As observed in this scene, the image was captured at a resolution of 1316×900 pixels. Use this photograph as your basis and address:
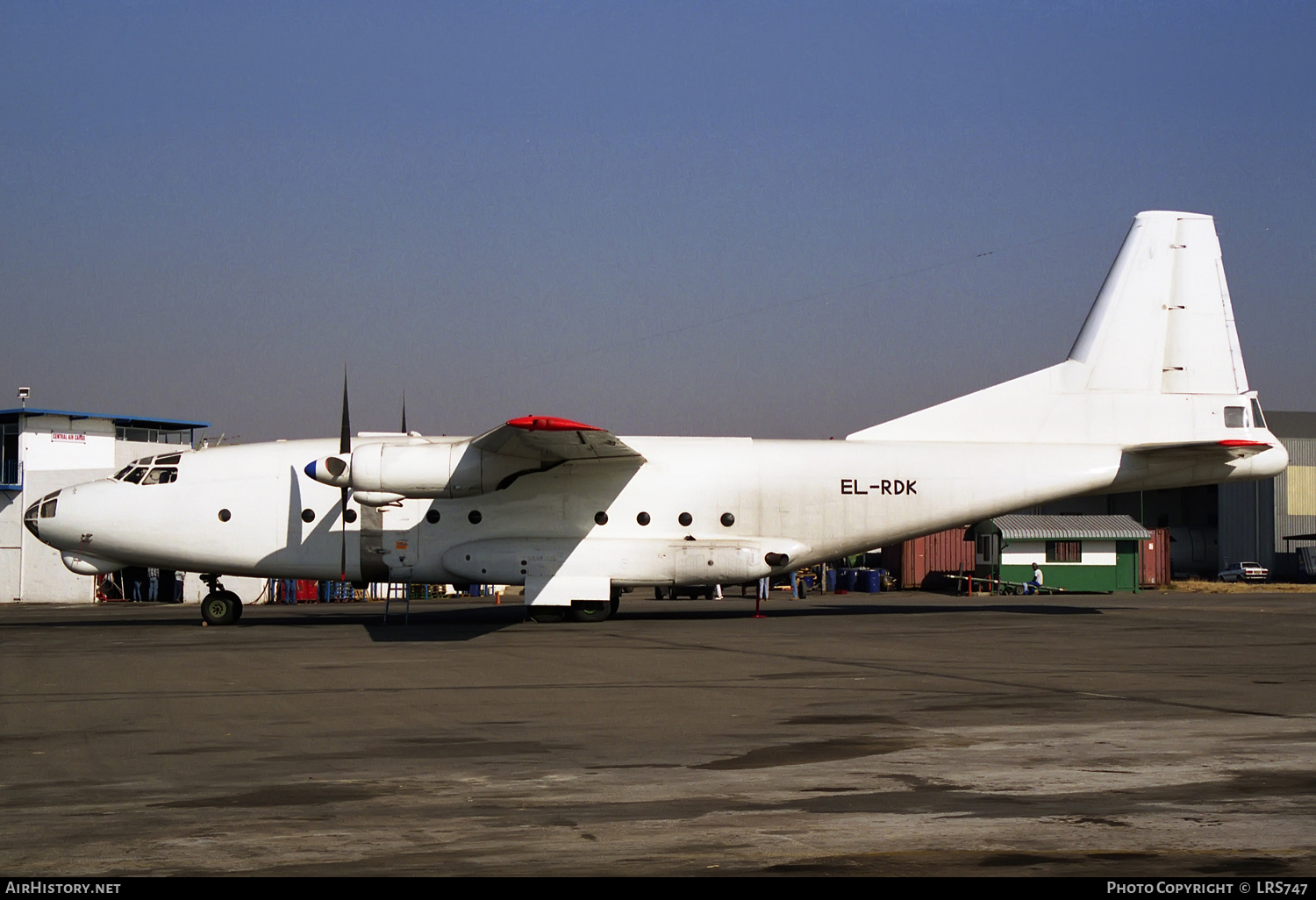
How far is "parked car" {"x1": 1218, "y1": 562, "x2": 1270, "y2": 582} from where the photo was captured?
57156mm

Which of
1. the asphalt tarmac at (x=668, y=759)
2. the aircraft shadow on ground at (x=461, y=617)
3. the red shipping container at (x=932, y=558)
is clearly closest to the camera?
the asphalt tarmac at (x=668, y=759)

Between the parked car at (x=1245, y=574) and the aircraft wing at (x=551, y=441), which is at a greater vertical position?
the aircraft wing at (x=551, y=441)

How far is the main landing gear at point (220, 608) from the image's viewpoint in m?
23.6

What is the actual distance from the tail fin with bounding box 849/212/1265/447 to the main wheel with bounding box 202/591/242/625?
17489 mm

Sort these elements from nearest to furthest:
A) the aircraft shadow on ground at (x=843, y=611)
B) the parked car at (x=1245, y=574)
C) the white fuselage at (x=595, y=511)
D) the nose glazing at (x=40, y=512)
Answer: the white fuselage at (x=595, y=511) → the nose glazing at (x=40, y=512) → the aircraft shadow on ground at (x=843, y=611) → the parked car at (x=1245, y=574)

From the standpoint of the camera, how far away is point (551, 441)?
70.5 feet

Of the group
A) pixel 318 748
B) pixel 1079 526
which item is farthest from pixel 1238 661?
pixel 1079 526

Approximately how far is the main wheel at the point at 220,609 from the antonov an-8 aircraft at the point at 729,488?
0.04 m

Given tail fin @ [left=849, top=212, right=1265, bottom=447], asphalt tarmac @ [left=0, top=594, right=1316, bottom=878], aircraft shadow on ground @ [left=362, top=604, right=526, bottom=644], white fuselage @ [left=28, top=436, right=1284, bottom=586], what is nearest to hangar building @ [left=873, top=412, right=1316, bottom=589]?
aircraft shadow on ground @ [left=362, top=604, right=526, bottom=644]

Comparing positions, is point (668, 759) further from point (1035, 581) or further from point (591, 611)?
point (1035, 581)

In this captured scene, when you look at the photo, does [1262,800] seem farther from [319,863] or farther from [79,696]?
[79,696]

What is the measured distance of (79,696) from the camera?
12.4 meters

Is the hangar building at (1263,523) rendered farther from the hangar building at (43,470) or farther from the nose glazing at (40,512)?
the nose glazing at (40,512)

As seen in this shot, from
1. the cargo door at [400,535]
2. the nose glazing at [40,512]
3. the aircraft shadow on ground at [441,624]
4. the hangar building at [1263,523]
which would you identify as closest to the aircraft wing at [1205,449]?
the aircraft shadow on ground at [441,624]
